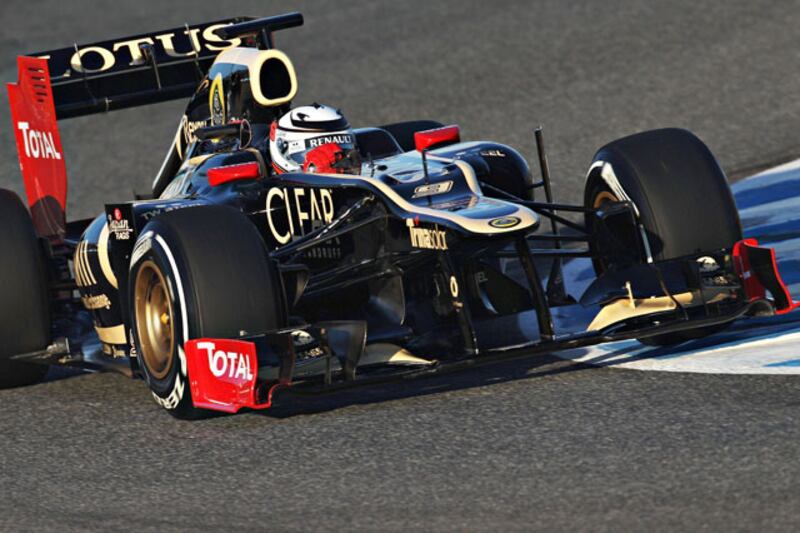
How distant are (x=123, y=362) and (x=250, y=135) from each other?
1.45 metres

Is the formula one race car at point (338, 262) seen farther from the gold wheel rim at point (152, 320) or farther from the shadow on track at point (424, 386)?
the shadow on track at point (424, 386)

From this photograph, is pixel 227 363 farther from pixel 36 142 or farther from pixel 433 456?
pixel 36 142

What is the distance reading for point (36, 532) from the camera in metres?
5.12

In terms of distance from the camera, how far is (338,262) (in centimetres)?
708

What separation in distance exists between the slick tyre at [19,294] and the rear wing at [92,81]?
0.74 metres

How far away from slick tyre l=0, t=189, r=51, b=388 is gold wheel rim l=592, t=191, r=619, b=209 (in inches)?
106

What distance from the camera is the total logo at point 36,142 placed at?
28.4 ft

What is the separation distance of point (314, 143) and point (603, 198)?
1379 millimetres

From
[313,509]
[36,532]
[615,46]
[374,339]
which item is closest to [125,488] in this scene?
[36,532]

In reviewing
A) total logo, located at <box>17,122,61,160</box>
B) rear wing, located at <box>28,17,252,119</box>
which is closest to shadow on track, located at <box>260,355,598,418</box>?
total logo, located at <box>17,122,61,160</box>

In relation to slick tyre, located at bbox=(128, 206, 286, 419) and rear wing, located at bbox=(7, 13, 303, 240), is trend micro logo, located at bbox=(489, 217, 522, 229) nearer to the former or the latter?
slick tyre, located at bbox=(128, 206, 286, 419)

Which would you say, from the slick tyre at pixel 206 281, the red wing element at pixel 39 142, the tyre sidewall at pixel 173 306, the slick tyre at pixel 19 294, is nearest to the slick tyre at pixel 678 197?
the slick tyre at pixel 206 281

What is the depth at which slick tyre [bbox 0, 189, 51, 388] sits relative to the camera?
7488 mm

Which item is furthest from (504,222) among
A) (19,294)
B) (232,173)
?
(19,294)
